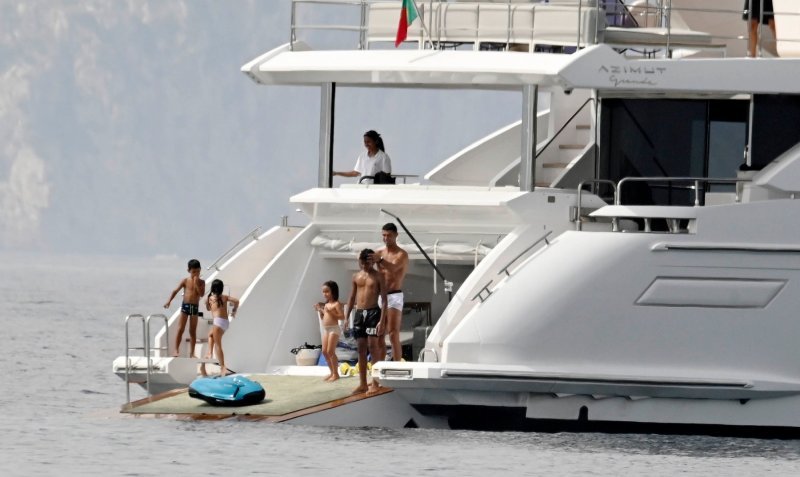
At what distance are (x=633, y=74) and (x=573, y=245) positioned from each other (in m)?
1.77

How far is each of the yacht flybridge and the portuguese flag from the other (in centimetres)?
33

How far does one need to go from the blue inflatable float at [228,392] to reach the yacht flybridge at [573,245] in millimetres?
741

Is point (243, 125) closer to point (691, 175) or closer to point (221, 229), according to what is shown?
point (221, 229)

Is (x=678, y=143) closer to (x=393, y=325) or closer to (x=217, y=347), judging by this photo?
(x=393, y=325)

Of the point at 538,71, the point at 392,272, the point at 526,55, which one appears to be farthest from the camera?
the point at 526,55

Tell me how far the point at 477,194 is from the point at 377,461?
10.3 ft

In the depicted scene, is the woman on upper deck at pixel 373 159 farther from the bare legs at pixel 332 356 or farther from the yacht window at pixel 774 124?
the yacht window at pixel 774 124

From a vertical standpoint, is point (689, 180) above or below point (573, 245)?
above

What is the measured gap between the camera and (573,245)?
17156 mm

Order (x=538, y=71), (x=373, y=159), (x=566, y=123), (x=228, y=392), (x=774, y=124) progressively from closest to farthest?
(x=228, y=392), (x=538, y=71), (x=774, y=124), (x=373, y=159), (x=566, y=123)

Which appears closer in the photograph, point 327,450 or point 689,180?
point 327,450

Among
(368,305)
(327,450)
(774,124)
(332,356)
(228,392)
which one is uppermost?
(774,124)

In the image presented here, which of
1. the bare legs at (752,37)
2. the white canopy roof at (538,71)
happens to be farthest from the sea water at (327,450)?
the bare legs at (752,37)

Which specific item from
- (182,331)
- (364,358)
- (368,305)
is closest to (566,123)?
(368,305)
